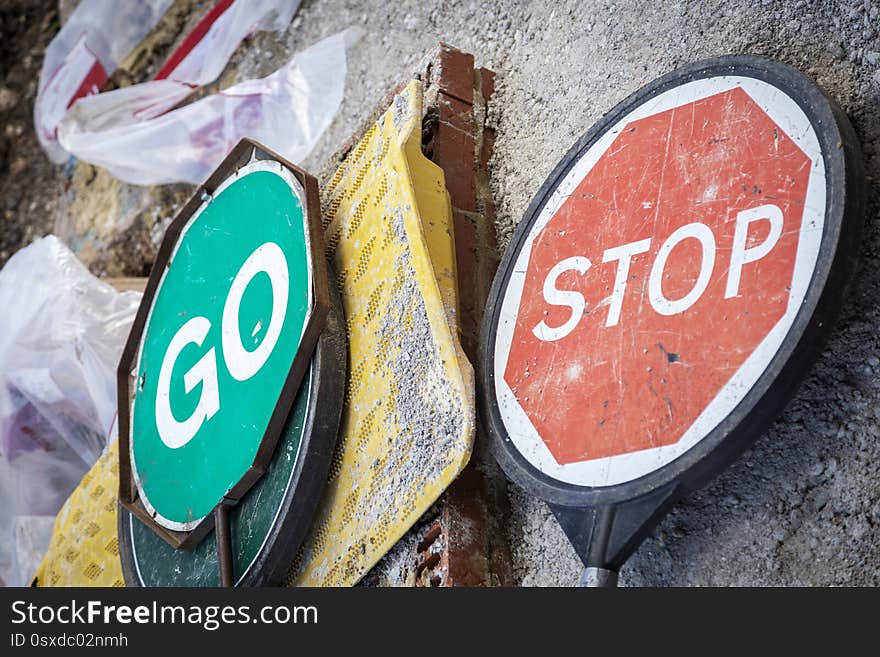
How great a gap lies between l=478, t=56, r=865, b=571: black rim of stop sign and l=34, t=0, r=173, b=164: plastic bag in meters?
1.92

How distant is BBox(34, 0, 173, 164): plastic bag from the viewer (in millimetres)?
2607

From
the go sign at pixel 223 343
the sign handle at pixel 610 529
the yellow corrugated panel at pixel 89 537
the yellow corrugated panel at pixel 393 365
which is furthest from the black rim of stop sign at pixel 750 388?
the yellow corrugated panel at pixel 89 537

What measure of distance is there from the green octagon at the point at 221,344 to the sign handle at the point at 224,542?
2cm

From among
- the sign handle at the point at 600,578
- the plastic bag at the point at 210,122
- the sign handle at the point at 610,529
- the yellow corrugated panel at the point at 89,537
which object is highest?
the plastic bag at the point at 210,122

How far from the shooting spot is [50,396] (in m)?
2.10

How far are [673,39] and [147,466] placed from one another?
1.05 meters

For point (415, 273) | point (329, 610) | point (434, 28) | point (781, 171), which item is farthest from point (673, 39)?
point (329, 610)

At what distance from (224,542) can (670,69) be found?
35.4 inches

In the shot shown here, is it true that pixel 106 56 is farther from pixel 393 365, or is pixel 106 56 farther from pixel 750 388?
pixel 750 388

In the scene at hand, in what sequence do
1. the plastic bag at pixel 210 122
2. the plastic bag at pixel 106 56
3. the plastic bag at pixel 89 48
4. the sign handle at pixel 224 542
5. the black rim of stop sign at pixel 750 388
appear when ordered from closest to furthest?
1. the black rim of stop sign at pixel 750 388
2. the sign handle at pixel 224 542
3. the plastic bag at pixel 210 122
4. the plastic bag at pixel 106 56
5. the plastic bag at pixel 89 48

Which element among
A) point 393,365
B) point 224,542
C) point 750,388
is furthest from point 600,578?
point 224,542

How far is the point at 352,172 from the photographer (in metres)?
1.54

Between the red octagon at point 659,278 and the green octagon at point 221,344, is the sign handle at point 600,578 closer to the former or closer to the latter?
the red octagon at point 659,278

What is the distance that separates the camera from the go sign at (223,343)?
1382 mm
